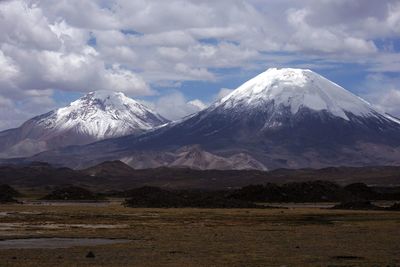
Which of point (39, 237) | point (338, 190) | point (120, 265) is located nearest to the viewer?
point (120, 265)

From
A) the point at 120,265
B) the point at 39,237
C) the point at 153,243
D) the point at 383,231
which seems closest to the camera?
the point at 120,265

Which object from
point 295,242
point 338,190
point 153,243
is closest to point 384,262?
→ point 295,242

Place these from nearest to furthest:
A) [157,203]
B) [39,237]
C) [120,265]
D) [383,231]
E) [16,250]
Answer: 1. [120,265]
2. [16,250]
3. [39,237]
4. [383,231]
5. [157,203]

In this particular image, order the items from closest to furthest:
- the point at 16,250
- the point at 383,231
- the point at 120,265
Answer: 1. the point at 120,265
2. the point at 16,250
3. the point at 383,231

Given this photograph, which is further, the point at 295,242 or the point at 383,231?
the point at 383,231

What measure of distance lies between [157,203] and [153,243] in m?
72.5

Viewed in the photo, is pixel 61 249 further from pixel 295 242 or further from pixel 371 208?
pixel 371 208

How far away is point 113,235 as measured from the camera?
185ft

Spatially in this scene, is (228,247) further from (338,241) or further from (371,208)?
(371,208)

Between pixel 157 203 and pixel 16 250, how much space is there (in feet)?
255

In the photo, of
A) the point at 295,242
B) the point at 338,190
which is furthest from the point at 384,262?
the point at 338,190

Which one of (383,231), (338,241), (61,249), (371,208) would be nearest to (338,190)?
(371,208)

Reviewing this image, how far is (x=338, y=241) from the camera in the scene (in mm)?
50438

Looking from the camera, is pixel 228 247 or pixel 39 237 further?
pixel 39 237
